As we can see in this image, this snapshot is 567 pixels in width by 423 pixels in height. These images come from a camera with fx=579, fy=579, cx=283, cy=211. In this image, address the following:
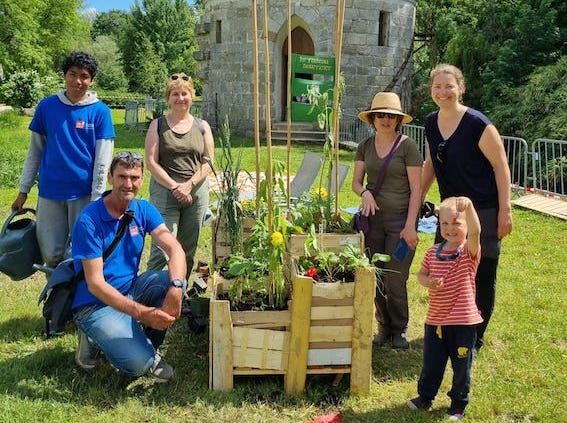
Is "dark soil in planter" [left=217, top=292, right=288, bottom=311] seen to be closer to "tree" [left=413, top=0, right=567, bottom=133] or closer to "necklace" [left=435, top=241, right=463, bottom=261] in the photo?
"necklace" [left=435, top=241, right=463, bottom=261]

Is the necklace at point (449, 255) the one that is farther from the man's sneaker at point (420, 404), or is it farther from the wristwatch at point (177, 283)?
the wristwatch at point (177, 283)

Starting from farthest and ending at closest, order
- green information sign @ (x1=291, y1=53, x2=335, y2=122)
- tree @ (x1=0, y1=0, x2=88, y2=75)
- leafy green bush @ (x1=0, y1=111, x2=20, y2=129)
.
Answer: tree @ (x1=0, y1=0, x2=88, y2=75)
leafy green bush @ (x1=0, y1=111, x2=20, y2=129)
green information sign @ (x1=291, y1=53, x2=335, y2=122)

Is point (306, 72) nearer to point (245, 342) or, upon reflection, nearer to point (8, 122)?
point (8, 122)

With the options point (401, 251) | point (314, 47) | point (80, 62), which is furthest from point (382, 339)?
point (314, 47)

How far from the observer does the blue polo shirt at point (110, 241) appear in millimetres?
3002

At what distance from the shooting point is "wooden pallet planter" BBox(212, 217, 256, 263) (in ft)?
13.0

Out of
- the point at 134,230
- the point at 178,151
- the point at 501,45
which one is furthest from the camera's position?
the point at 501,45

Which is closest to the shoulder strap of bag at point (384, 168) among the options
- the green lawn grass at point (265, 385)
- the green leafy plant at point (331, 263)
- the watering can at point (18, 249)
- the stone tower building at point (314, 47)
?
the green leafy plant at point (331, 263)

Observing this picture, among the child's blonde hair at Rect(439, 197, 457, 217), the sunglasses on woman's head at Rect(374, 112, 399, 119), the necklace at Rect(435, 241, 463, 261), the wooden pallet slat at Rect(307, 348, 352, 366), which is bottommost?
the wooden pallet slat at Rect(307, 348, 352, 366)

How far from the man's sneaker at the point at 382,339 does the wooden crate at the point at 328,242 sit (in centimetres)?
73

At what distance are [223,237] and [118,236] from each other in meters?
1.01

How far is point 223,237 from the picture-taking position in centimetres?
402

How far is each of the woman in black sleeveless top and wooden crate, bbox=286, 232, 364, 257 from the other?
598 mm

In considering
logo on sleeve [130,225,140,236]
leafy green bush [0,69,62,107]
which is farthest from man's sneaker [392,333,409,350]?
leafy green bush [0,69,62,107]
